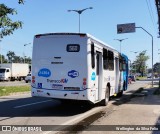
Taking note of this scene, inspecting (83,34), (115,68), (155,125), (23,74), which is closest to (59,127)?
(155,125)

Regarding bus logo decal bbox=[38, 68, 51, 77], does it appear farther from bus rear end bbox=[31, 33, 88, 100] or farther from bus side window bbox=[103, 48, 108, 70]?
bus side window bbox=[103, 48, 108, 70]

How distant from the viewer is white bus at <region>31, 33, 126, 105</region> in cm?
1535

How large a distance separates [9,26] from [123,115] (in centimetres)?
1154

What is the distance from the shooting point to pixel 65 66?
51.2 ft

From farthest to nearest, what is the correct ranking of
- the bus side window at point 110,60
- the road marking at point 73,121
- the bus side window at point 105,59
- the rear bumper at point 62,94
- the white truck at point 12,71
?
the white truck at point 12,71
the bus side window at point 110,60
the bus side window at point 105,59
the rear bumper at point 62,94
the road marking at point 73,121

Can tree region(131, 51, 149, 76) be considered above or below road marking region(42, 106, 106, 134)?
above

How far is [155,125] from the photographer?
12.2m

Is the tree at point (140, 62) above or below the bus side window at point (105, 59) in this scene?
above

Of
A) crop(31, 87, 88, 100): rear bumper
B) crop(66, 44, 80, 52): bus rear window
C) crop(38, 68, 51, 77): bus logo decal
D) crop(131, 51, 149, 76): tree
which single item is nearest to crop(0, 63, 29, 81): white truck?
crop(38, 68, 51, 77): bus logo decal

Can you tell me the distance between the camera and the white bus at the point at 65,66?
1535 centimetres

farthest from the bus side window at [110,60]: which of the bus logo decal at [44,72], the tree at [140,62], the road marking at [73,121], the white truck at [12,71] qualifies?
the tree at [140,62]

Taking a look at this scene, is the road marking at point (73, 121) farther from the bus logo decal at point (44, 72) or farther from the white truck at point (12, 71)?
the white truck at point (12, 71)

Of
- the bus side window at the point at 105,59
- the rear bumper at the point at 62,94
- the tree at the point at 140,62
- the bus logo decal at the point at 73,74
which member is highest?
the tree at the point at 140,62

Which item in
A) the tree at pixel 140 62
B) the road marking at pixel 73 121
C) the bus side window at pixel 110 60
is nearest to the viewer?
the road marking at pixel 73 121
